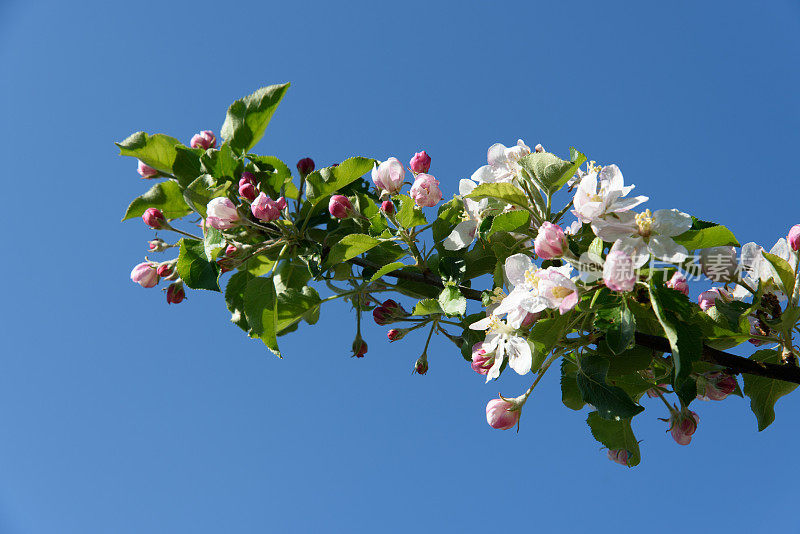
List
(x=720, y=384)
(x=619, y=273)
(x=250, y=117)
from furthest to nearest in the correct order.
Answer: (x=250, y=117) < (x=720, y=384) < (x=619, y=273)

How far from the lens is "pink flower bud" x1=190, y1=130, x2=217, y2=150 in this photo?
1838 mm

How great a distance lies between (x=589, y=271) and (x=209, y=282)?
0.89m

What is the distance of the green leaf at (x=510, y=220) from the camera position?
1.37m

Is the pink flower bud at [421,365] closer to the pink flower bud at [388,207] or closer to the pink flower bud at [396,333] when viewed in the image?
the pink flower bud at [396,333]

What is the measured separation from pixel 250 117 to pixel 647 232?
1107 mm

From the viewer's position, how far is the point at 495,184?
138cm

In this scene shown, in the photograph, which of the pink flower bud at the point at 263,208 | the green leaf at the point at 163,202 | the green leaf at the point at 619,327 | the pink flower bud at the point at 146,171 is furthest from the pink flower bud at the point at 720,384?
the pink flower bud at the point at 146,171

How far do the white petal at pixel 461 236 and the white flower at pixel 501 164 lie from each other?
0.13 meters

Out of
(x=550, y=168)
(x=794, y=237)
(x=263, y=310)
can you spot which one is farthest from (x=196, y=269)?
(x=794, y=237)

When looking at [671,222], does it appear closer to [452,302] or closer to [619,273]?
[619,273]

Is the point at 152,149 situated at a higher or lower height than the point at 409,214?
higher

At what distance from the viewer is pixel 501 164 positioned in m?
1.56

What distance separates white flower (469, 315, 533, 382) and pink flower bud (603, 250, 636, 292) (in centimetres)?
23

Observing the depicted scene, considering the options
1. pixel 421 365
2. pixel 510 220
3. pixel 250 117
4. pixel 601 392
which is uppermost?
pixel 250 117
